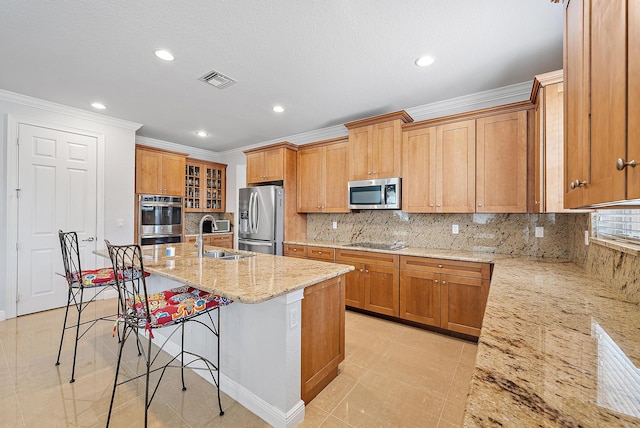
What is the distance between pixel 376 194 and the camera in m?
3.52

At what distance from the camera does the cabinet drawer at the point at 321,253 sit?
369 cm

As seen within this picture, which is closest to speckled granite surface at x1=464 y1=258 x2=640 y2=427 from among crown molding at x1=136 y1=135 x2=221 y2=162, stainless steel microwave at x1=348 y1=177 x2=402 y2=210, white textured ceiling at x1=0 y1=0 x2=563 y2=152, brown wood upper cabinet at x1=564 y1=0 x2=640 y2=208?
brown wood upper cabinet at x1=564 y1=0 x2=640 y2=208

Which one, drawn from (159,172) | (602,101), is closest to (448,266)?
(602,101)

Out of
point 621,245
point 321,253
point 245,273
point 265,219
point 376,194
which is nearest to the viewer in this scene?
point 621,245

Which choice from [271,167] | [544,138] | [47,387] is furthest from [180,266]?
[544,138]

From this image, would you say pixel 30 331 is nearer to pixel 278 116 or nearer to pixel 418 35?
pixel 278 116

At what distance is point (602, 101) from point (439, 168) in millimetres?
2458

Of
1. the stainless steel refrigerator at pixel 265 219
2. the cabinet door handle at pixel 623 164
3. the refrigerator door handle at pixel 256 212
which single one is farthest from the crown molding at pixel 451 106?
the cabinet door handle at pixel 623 164

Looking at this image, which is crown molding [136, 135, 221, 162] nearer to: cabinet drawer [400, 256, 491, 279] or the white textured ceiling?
the white textured ceiling

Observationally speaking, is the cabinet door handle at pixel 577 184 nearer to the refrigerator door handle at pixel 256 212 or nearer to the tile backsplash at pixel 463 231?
the tile backsplash at pixel 463 231

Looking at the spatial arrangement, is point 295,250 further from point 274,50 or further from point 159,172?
point 159,172

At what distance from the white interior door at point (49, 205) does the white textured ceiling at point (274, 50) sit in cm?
56

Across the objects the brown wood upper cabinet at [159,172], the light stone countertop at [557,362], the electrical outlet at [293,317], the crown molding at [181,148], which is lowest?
the electrical outlet at [293,317]

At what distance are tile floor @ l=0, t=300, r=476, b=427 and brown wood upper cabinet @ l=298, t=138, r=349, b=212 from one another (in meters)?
1.94
